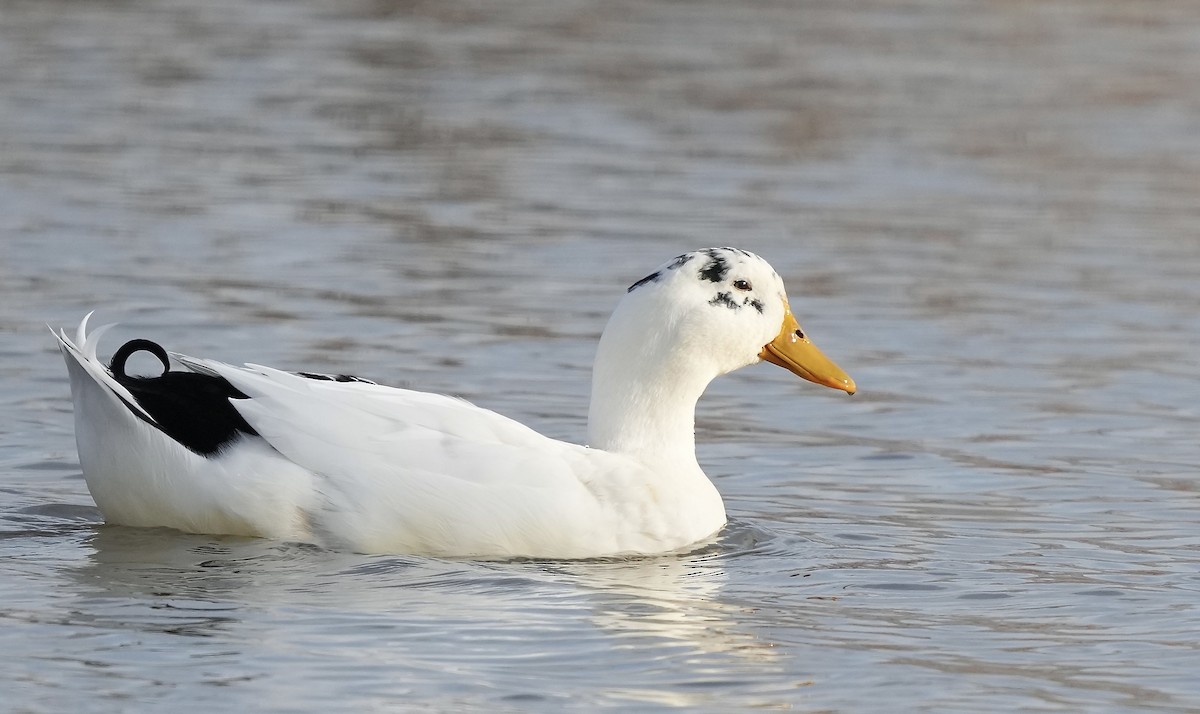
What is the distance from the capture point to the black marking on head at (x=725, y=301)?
8.45 meters

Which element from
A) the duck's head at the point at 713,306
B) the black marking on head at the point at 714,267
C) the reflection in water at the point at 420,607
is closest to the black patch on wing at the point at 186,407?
the reflection in water at the point at 420,607

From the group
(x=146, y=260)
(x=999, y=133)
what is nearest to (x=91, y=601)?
(x=146, y=260)

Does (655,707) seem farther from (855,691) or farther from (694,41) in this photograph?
(694,41)

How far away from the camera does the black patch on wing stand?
7785mm

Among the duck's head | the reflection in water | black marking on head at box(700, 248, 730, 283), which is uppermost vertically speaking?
→ black marking on head at box(700, 248, 730, 283)

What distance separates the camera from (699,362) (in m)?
8.49

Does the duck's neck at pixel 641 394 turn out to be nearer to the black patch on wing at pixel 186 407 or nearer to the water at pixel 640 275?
the water at pixel 640 275

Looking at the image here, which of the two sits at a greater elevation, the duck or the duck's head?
the duck's head

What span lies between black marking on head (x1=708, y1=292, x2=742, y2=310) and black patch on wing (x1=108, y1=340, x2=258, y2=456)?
186 cm

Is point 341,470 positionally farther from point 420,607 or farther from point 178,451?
point 420,607

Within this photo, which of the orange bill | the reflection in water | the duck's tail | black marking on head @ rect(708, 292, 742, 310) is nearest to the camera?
the reflection in water

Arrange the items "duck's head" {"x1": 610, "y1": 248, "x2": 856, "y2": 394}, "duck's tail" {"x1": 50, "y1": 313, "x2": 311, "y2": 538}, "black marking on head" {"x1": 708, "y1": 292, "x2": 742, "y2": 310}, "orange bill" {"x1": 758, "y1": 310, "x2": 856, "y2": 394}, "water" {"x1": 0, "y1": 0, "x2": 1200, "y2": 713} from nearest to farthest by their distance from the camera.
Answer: "water" {"x1": 0, "y1": 0, "x2": 1200, "y2": 713}
"duck's tail" {"x1": 50, "y1": 313, "x2": 311, "y2": 538}
"duck's head" {"x1": 610, "y1": 248, "x2": 856, "y2": 394}
"black marking on head" {"x1": 708, "y1": 292, "x2": 742, "y2": 310}
"orange bill" {"x1": 758, "y1": 310, "x2": 856, "y2": 394}

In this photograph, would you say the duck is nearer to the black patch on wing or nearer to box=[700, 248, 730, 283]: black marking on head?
the black patch on wing

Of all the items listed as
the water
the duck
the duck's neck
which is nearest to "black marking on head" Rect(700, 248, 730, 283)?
the duck's neck
